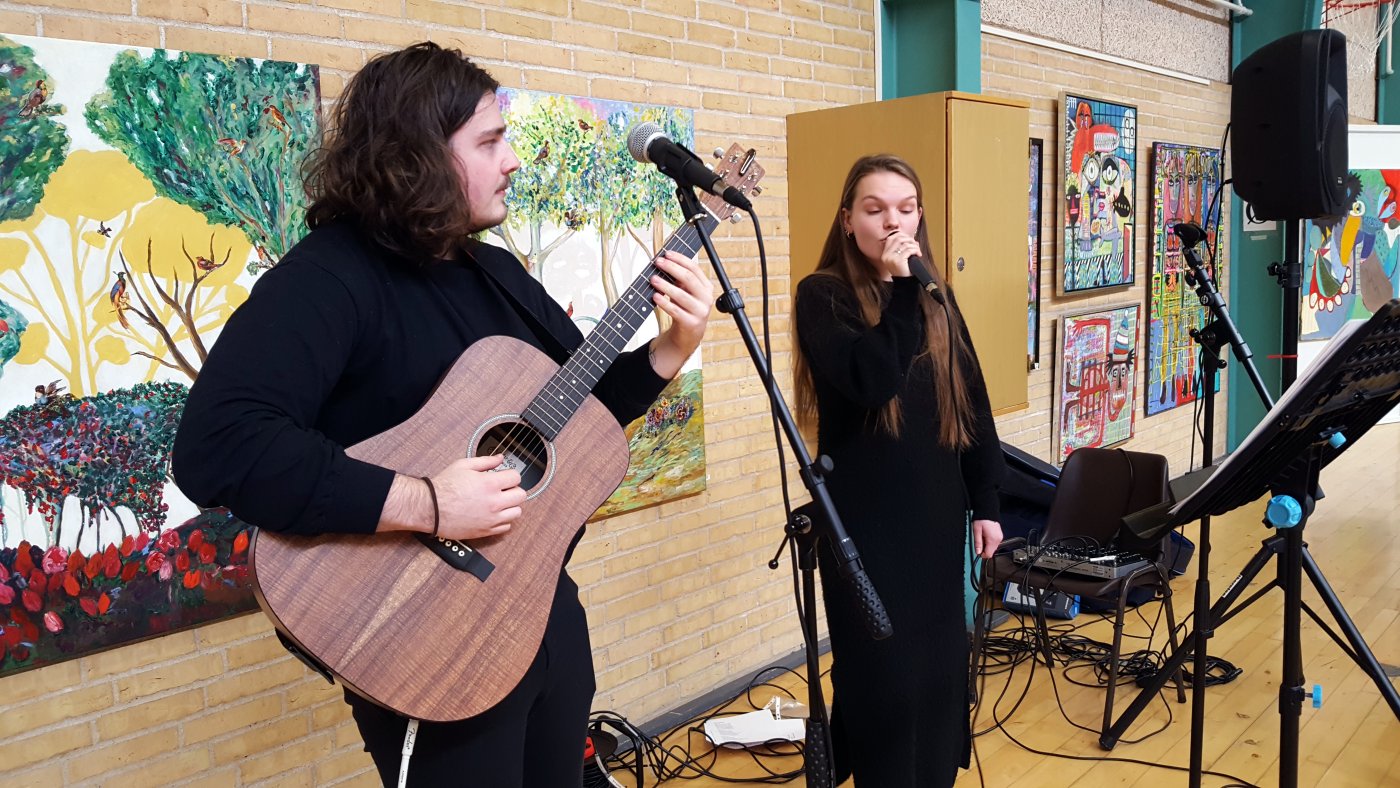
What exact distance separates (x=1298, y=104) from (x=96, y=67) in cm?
326

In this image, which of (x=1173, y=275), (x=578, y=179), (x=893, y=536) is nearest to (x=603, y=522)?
(x=578, y=179)

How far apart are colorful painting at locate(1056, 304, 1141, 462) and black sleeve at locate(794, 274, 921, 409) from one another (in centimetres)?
313

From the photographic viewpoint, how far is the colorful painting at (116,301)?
72.9 inches

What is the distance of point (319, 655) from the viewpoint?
1271 mm

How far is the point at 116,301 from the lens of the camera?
197 cm

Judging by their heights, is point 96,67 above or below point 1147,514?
above

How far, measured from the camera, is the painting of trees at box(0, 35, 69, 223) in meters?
1.80

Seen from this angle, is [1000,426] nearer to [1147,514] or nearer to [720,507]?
[720,507]

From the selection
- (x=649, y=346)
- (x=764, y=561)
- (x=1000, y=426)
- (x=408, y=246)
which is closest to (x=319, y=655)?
(x=408, y=246)

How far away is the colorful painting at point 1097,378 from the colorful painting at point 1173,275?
0.27 meters

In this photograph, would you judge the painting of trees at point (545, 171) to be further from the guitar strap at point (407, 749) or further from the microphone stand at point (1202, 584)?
the microphone stand at point (1202, 584)

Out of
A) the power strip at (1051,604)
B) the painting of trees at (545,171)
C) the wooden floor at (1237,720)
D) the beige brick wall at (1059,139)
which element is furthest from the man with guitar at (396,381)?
the beige brick wall at (1059,139)

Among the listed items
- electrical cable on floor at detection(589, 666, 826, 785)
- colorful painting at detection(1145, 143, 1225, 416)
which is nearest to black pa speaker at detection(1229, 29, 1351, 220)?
electrical cable on floor at detection(589, 666, 826, 785)

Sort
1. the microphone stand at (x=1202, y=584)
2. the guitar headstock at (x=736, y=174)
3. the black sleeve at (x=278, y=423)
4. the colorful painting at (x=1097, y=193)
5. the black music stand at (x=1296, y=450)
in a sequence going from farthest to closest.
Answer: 1. the colorful painting at (x=1097, y=193)
2. the microphone stand at (x=1202, y=584)
3. the black music stand at (x=1296, y=450)
4. the guitar headstock at (x=736, y=174)
5. the black sleeve at (x=278, y=423)
